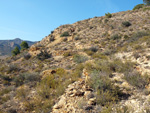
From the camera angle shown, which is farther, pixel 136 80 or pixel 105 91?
pixel 136 80

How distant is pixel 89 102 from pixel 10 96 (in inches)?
162

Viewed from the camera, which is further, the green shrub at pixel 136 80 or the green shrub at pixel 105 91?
the green shrub at pixel 136 80

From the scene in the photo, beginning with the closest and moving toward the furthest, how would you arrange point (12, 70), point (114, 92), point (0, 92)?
point (114, 92) → point (0, 92) → point (12, 70)

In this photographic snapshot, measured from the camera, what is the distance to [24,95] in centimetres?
452

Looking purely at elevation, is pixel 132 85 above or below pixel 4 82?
above

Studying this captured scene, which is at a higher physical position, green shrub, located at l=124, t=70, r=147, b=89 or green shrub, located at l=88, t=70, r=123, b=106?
green shrub, located at l=124, t=70, r=147, b=89

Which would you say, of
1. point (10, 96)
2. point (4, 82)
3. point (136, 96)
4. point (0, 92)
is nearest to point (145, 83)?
point (136, 96)

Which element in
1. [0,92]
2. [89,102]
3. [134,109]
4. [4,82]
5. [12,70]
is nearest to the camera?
[134,109]

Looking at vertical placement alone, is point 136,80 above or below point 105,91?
above

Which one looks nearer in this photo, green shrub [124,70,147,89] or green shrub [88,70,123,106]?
green shrub [88,70,123,106]

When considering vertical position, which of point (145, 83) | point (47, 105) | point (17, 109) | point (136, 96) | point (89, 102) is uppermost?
point (145, 83)

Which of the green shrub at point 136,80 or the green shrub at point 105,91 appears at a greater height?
the green shrub at point 136,80

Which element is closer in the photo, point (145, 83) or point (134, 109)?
point (134, 109)

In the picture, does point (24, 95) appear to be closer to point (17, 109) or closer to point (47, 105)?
point (17, 109)
